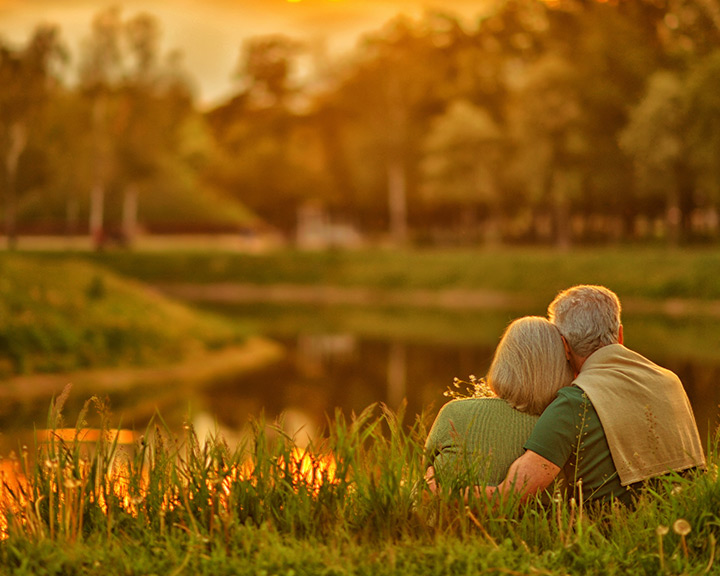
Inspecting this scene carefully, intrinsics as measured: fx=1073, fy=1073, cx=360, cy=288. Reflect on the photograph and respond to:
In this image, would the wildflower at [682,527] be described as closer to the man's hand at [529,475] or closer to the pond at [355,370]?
the man's hand at [529,475]

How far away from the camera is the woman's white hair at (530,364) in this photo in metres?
4.30

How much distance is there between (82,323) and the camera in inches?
754

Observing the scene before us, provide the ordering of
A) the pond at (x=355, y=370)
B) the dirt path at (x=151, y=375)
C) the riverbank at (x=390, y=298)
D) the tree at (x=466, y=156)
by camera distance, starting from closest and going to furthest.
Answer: the pond at (x=355, y=370) → the dirt path at (x=151, y=375) → the riverbank at (x=390, y=298) → the tree at (x=466, y=156)

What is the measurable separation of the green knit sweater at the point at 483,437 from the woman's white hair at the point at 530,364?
0.12 meters

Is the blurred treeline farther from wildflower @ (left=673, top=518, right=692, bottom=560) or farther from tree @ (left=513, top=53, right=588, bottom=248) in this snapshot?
wildflower @ (left=673, top=518, right=692, bottom=560)

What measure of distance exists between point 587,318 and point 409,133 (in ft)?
177

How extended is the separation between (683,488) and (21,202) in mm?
58756

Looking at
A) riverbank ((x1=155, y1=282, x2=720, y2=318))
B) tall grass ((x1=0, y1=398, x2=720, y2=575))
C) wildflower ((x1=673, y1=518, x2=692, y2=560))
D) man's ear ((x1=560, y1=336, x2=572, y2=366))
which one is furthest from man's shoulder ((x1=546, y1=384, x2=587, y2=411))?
riverbank ((x1=155, y1=282, x2=720, y2=318))

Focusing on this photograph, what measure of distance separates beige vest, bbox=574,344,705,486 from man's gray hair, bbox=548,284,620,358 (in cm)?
6

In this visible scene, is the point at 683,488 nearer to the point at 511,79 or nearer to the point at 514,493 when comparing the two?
the point at 514,493

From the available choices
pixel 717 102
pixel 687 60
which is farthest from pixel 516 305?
pixel 687 60

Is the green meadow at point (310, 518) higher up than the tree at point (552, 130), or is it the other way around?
the tree at point (552, 130)

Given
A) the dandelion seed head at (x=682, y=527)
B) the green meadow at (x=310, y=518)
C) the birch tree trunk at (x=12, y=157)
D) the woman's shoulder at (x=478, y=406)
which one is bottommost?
the green meadow at (x=310, y=518)

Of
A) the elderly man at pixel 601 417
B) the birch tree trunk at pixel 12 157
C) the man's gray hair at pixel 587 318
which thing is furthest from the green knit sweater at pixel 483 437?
the birch tree trunk at pixel 12 157
